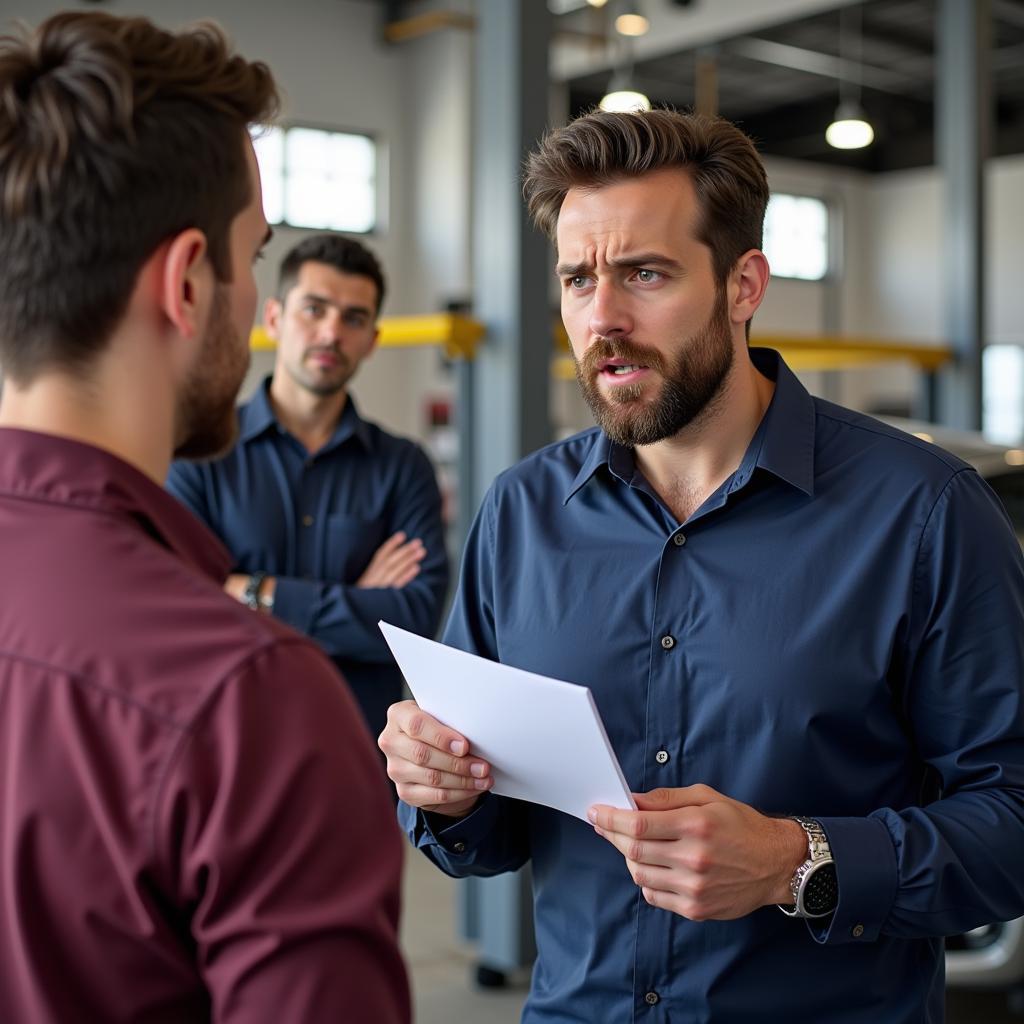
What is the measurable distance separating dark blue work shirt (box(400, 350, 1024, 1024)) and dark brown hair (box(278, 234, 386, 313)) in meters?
1.80

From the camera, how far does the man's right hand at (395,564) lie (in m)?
3.07

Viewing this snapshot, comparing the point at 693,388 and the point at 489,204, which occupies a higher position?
the point at 489,204

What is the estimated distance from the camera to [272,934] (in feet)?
2.61

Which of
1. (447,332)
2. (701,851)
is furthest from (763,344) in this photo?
(701,851)

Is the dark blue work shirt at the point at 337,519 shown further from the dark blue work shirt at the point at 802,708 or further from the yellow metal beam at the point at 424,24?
the yellow metal beam at the point at 424,24

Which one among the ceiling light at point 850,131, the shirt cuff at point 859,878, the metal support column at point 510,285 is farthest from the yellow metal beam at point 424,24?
the shirt cuff at point 859,878

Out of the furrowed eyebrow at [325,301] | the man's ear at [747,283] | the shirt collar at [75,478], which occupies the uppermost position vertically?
the furrowed eyebrow at [325,301]

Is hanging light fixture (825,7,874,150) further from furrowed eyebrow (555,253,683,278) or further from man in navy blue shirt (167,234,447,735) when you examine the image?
furrowed eyebrow (555,253,683,278)

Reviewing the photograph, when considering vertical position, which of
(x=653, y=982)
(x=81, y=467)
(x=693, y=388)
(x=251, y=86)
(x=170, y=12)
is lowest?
(x=653, y=982)

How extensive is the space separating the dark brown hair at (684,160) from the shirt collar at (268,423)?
1.52 meters

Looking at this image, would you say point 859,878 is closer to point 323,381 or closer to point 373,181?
point 323,381

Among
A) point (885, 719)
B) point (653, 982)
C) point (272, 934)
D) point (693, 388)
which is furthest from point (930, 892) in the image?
point (272, 934)

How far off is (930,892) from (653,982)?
0.32 metres

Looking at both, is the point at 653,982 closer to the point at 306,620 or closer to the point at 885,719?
the point at 885,719
